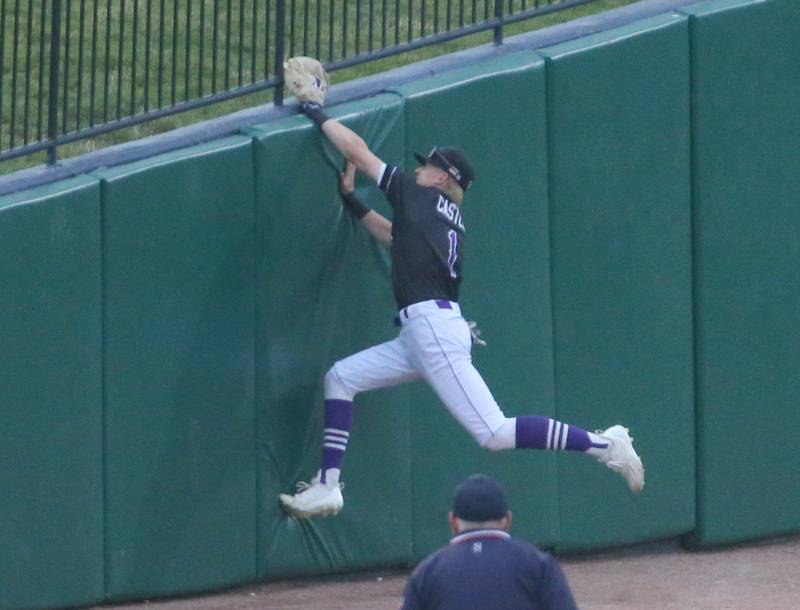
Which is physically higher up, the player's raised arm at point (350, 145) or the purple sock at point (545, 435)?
the player's raised arm at point (350, 145)

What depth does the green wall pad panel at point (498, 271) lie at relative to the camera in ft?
24.4

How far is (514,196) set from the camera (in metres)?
7.60

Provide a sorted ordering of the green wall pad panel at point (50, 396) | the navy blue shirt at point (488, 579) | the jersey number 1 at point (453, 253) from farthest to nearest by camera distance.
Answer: the jersey number 1 at point (453, 253) < the green wall pad panel at point (50, 396) < the navy blue shirt at point (488, 579)

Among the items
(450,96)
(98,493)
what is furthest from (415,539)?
(450,96)

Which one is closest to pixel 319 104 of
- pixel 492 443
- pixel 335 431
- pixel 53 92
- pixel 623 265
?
pixel 53 92

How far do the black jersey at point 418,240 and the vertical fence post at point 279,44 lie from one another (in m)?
0.91

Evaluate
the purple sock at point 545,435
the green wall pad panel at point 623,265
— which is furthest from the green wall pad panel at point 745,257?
the purple sock at point 545,435

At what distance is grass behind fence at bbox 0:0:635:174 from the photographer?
6938mm

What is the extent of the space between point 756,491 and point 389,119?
303 cm

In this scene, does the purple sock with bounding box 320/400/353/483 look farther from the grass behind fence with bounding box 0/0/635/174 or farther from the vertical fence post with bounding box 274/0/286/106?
the grass behind fence with bounding box 0/0/635/174

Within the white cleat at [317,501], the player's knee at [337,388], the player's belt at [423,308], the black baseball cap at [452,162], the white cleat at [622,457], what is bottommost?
the white cleat at [317,501]

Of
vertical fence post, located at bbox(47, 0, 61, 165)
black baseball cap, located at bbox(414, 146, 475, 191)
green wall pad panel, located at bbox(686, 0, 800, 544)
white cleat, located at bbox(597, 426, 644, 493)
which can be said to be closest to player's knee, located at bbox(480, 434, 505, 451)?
white cleat, located at bbox(597, 426, 644, 493)

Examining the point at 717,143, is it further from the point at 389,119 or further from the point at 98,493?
the point at 98,493

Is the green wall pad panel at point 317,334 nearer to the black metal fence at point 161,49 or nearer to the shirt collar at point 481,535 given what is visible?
the black metal fence at point 161,49
